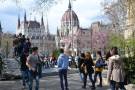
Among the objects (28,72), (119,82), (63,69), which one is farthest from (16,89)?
(119,82)

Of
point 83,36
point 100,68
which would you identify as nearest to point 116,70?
point 100,68

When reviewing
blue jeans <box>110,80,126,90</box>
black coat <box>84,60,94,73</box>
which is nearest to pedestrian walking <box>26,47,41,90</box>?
black coat <box>84,60,94,73</box>

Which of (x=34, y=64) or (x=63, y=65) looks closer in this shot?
(x=34, y=64)

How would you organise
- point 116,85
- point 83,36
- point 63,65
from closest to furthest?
point 116,85 → point 63,65 → point 83,36

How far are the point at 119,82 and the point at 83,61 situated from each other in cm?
693

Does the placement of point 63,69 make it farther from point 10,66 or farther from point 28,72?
point 10,66

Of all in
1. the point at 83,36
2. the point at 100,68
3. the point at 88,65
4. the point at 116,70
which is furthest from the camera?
the point at 83,36

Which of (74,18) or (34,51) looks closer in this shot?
(34,51)

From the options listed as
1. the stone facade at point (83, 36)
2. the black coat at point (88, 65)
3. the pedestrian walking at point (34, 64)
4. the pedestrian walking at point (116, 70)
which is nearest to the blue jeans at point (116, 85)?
the pedestrian walking at point (116, 70)

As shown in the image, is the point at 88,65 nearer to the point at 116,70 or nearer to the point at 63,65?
the point at 63,65

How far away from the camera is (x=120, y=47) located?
76.7 feet

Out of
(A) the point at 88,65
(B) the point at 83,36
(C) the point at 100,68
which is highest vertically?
(B) the point at 83,36

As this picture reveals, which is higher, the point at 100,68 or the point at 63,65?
the point at 63,65

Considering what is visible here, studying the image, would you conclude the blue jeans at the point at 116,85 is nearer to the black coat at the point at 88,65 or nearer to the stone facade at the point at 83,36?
the black coat at the point at 88,65
